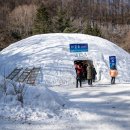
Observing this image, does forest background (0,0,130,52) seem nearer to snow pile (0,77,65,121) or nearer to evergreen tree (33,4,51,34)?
evergreen tree (33,4,51,34)

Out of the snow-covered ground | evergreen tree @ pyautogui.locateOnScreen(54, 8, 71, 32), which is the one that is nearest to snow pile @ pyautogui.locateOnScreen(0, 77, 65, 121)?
the snow-covered ground

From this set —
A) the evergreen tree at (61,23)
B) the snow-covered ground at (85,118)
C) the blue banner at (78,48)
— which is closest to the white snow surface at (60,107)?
the snow-covered ground at (85,118)

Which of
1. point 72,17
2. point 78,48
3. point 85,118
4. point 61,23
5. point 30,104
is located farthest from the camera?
point 72,17

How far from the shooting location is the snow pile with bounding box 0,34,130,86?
75.3 ft

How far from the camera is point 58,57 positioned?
79.8 ft

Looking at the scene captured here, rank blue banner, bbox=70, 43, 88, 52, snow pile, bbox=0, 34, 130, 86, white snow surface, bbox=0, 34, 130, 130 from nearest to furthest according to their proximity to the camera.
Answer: white snow surface, bbox=0, 34, 130, 130 → snow pile, bbox=0, 34, 130, 86 → blue banner, bbox=70, 43, 88, 52

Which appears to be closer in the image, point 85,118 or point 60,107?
point 85,118

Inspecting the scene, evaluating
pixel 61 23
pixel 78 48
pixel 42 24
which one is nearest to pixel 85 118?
pixel 78 48

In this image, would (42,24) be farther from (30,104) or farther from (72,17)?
(30,104)

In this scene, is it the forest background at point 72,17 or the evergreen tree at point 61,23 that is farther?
the forest background at point 72,17

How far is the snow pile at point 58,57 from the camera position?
23.0m

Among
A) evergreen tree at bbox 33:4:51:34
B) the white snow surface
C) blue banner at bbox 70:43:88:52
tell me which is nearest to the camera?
the white snow surface

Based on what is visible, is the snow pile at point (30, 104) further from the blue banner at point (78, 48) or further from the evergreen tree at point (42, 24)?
the evergreen tree at point (42, 24)

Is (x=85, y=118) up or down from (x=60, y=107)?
down
